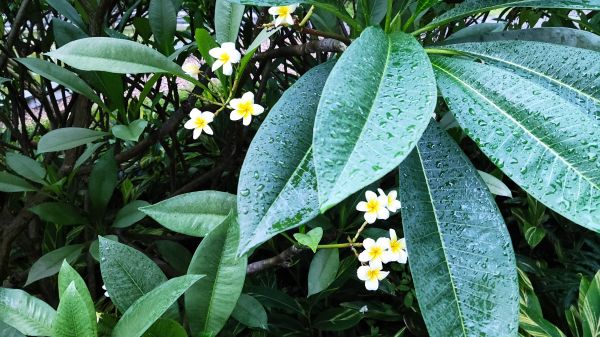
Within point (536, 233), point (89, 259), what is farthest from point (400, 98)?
point (536, 233)

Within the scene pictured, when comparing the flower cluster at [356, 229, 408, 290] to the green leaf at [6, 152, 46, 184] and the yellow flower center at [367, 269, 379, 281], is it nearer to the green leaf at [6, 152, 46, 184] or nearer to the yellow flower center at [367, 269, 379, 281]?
the yellow flower center at [367, 269, 379, 281]

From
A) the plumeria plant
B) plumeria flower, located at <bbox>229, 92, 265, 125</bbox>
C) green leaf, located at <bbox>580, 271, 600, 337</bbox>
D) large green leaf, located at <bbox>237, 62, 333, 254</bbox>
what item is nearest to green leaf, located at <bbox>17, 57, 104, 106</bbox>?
the plumeria plant

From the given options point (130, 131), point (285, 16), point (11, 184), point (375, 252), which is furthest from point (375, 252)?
point (11, 184)

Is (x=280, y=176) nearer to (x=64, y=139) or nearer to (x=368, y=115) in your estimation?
(x=368, y=115)

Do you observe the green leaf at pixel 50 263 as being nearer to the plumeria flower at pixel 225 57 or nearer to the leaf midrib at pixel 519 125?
the plumeria flower at pixel 225 57

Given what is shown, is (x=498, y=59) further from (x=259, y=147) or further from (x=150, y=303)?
(x=150, y=303)

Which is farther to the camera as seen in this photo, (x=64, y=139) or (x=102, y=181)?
(x=102, y=181)
